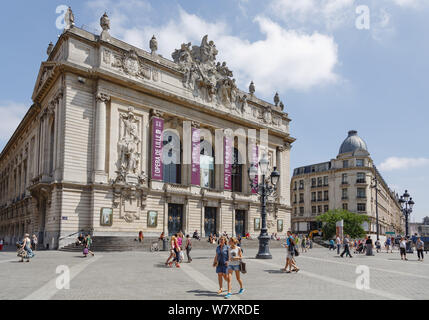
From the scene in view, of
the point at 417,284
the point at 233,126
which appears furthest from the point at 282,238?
the point at 417,284

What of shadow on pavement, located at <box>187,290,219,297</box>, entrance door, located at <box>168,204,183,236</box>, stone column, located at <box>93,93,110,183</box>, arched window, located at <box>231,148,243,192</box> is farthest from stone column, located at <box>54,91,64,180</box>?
shadow on pavement, located at <box>187,290,219,297</box>

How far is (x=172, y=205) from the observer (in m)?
40.0

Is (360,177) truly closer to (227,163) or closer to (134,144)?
(227,163)

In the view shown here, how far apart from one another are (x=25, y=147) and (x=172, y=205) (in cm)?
2310

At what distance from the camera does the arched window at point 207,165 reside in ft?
145

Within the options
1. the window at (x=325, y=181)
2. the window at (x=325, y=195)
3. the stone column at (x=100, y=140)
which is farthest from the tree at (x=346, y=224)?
the stone column at (x=100, y=140)

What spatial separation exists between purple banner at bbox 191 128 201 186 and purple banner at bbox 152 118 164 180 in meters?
4.25

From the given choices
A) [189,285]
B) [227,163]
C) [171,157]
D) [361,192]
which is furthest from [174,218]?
[361,192]

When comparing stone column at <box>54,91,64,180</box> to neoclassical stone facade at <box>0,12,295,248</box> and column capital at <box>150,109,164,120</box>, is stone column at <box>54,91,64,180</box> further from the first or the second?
column capital at <box>150,109,164,120</box>

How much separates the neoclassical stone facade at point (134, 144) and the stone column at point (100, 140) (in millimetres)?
88

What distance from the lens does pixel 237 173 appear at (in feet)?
162

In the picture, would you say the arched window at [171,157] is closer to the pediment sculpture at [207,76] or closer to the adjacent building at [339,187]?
the pediment sculpture at [207,76]

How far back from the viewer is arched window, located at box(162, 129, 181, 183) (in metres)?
41.3
